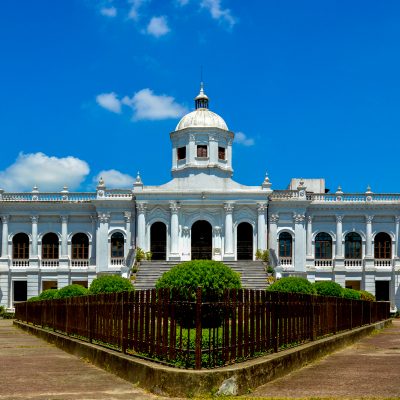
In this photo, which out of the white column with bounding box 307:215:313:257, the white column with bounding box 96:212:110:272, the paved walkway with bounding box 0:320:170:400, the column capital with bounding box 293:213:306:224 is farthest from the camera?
the white column with bounding box 307:215:313:257

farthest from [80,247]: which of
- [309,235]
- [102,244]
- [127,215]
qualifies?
[309,235]

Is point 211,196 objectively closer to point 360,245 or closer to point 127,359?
point 360,245

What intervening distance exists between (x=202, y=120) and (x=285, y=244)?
30.8 feet

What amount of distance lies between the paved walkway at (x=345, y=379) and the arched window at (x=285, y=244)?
26949 mm

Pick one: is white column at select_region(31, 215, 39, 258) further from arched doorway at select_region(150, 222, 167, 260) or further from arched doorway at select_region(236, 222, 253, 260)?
arched doorway at select_region(236, 222, 253, 260)

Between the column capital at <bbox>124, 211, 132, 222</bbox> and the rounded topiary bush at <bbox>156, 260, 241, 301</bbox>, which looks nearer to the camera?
the rounded topiary bush at <bbox>156, 260, 241, 301</bbox>

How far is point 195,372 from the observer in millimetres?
9227

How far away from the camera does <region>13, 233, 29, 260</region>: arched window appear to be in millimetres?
43688

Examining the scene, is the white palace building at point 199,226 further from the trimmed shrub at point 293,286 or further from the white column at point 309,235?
the trimmed shrub at point 293,286

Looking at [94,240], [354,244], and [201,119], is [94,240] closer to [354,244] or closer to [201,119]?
[201,119]

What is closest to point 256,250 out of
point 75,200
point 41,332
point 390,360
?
point 75,200

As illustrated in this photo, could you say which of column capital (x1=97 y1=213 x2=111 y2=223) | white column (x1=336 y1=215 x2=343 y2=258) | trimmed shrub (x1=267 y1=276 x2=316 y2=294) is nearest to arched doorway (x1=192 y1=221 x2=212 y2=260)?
column capital (x1=97 y1=213 x2=111 y2=223)

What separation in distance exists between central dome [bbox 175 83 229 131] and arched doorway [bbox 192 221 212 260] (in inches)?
247

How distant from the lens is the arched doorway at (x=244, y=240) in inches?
1649
